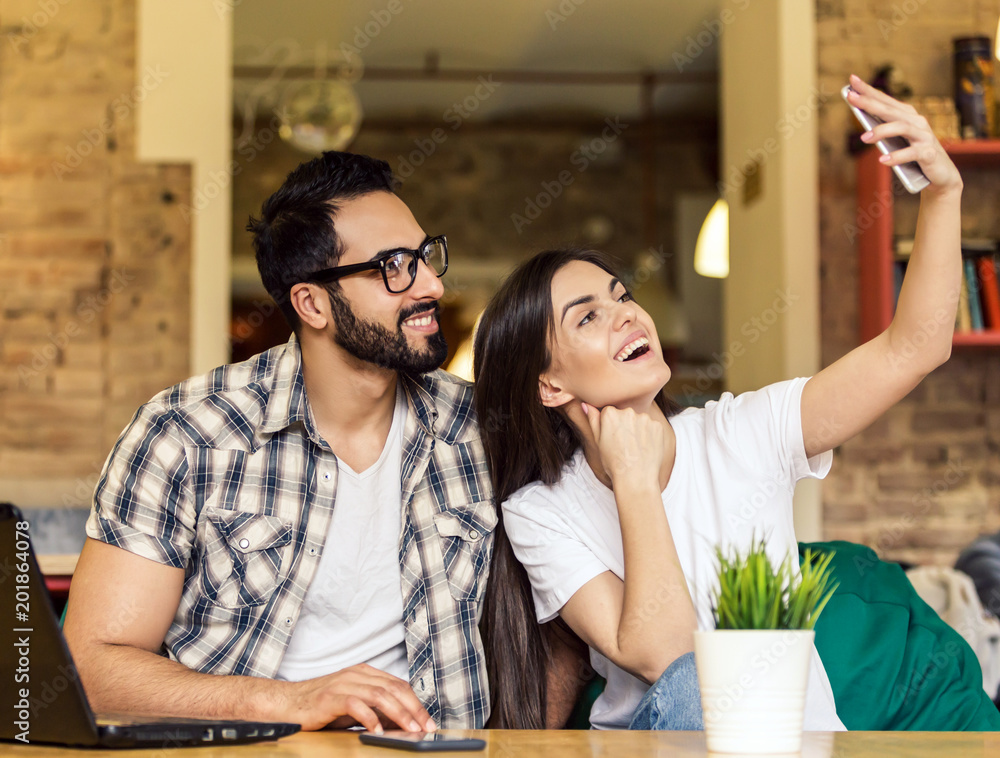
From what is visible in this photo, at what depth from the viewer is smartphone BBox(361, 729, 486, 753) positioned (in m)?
0.97

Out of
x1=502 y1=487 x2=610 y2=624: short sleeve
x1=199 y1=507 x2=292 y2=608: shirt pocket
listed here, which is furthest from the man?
x1=502 y1=487 x2=610 y2=624: short sleeve

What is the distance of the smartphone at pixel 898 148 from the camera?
1.26 metres

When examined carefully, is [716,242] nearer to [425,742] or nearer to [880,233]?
[880,233]

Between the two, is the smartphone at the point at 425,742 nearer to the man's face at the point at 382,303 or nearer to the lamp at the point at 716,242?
the man's face at the point at 382,303

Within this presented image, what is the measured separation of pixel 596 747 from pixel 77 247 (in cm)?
330

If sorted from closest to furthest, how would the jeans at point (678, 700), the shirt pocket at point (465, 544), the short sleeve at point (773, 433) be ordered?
1. the jeans at point (678, 700)
2. the short sleeve at point (773, 433)
3. the shirt pocket at point (465, 544)

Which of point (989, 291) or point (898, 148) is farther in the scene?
point (989, 291)

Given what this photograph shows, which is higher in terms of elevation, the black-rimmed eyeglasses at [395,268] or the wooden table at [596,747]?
the black-rimmed eyeglasses at [395,268]

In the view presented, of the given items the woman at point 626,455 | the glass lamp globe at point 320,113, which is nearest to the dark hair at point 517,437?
the woman at point 626,455

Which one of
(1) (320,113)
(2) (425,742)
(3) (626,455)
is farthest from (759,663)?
(1) (320,113)

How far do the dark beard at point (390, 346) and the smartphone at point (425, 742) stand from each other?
2.79ft

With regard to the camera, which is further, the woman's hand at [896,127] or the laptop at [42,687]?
the woman's hand at [896,127]

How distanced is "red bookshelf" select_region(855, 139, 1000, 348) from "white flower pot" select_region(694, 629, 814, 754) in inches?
103

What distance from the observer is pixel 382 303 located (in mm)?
1812
